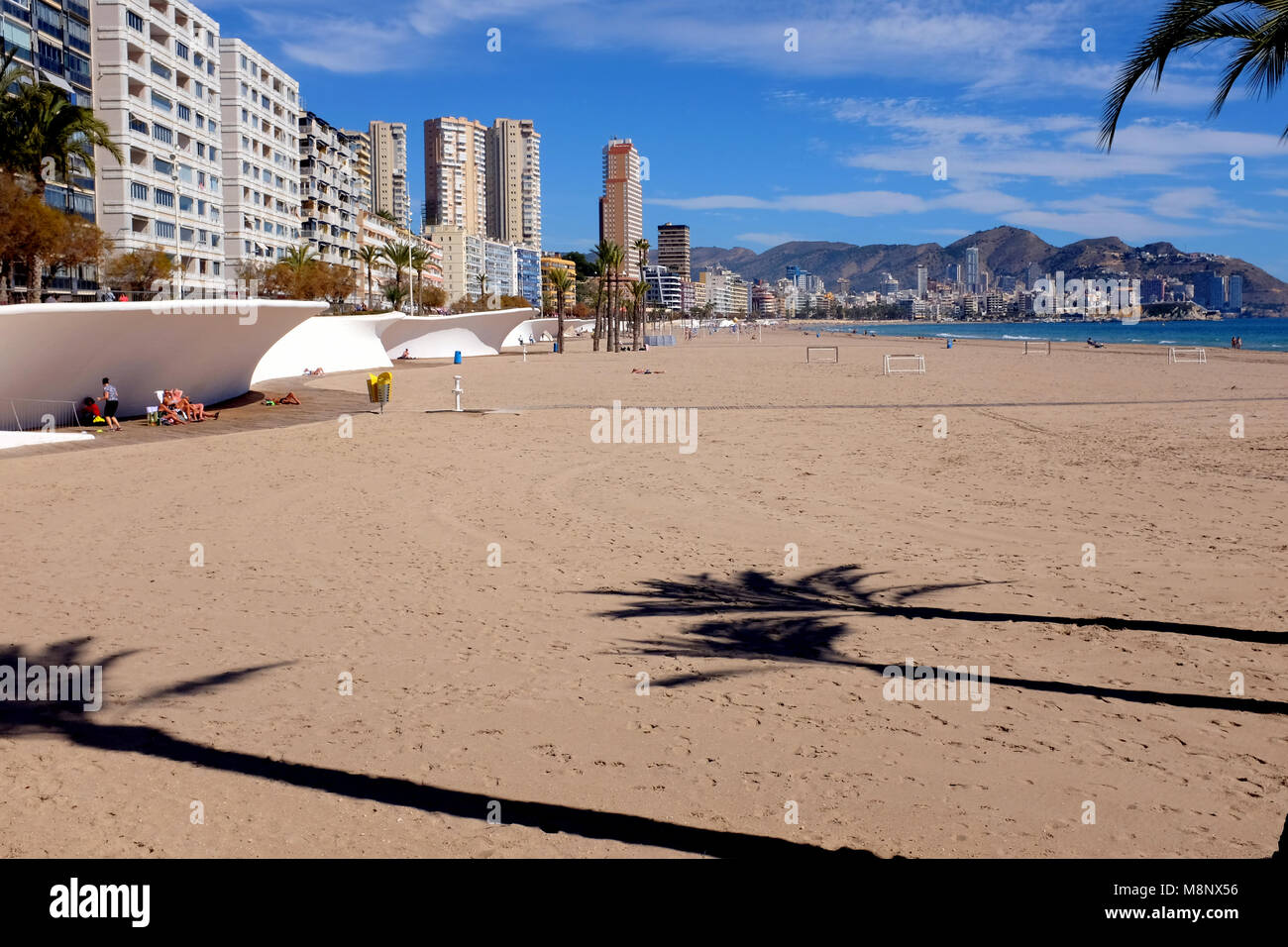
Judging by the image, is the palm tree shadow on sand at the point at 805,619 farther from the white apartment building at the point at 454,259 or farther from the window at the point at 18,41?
the white apartment building at the point at 454,259

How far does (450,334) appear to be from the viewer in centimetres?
5669

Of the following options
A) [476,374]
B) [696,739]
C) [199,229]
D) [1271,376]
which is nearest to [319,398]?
[476,374]

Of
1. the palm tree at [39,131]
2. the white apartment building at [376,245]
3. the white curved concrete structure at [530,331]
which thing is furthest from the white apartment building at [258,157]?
the palm tree at [39,131]

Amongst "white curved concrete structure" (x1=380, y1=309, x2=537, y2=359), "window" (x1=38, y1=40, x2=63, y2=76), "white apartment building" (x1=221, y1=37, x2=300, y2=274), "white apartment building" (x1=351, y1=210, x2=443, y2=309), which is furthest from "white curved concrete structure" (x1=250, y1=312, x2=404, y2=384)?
"white apartment building" (x1=351, y1=210, x2=443, y2=309)

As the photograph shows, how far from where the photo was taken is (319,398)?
28781 mm

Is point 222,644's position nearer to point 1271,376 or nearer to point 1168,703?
point 1168,703

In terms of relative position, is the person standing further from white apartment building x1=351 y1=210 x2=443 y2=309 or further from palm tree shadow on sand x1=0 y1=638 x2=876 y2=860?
white apartment building x1=351 y1=210 x2=443 y2=309

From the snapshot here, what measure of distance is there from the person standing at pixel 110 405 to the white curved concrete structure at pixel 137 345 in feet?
2.05

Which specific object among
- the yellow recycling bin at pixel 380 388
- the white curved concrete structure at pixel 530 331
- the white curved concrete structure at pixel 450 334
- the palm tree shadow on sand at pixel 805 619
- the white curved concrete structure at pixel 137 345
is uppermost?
the white curved concrete structure at pixel 530 331

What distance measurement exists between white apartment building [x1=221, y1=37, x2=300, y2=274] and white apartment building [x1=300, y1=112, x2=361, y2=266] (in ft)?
6.77

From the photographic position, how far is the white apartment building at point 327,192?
88.0 meters
